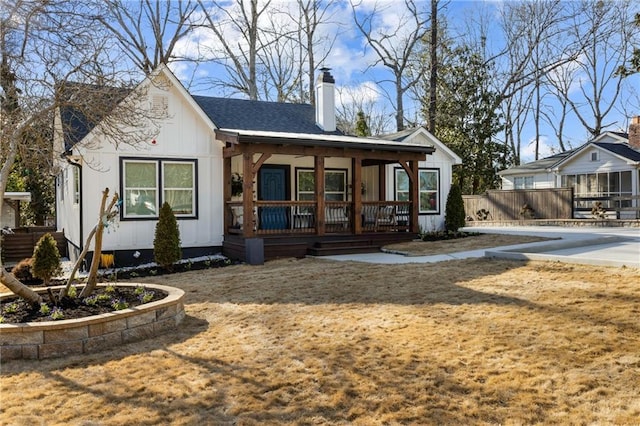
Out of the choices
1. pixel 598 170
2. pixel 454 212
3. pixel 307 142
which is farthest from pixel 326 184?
pixel 598 170

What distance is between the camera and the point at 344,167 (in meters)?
15.9

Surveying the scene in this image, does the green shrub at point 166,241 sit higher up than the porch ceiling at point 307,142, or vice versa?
the porch ceiling at point 307,142

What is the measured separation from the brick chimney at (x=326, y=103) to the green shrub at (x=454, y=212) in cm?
455

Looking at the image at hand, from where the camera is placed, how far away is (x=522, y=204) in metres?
23.7

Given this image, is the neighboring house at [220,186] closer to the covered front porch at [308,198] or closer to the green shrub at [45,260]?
the covered front porch at [308,198]

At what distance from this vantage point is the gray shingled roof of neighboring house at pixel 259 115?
15.3 m

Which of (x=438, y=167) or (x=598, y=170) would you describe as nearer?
(x=438, y=167)

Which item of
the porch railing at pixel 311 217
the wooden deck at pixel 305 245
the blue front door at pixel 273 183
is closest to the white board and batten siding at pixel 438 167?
the porch railing at pixel 311 217

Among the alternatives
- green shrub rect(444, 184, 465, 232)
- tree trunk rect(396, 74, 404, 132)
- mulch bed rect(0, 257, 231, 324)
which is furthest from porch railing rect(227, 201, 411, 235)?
tree trunk rect(396, 74, 404, 132)

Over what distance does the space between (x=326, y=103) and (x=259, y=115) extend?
7.63 ft

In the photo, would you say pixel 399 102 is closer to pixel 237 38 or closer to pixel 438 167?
pixel 237 38

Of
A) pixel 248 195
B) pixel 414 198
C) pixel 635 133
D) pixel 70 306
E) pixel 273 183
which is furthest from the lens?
pixel 635 133

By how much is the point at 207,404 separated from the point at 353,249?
9.37 meters

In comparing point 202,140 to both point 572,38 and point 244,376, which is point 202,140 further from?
point 572,38
